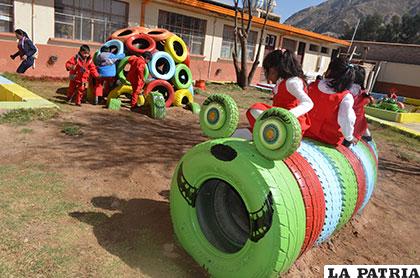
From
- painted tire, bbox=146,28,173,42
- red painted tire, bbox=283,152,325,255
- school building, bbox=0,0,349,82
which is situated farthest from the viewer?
school building, bbox=0,0,349,82

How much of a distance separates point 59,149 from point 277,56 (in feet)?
12.4

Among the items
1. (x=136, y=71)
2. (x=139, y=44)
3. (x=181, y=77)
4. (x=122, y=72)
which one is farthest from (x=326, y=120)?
(x=139, y=44)

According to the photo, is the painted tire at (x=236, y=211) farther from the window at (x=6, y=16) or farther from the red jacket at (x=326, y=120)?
the window at (x=6, y=16)

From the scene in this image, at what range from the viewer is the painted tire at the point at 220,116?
9.91 feet

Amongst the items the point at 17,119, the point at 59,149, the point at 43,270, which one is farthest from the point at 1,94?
the point at 43,270

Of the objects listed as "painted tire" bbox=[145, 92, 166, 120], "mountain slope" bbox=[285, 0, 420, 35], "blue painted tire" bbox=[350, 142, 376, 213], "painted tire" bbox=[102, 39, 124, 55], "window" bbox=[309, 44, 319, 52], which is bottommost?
"painted tire" bbox=[145, 92, 166, 120]

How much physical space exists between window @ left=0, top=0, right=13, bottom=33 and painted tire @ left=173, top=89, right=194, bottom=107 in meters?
6.90

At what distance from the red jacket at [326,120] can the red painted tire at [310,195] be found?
2.37 feet

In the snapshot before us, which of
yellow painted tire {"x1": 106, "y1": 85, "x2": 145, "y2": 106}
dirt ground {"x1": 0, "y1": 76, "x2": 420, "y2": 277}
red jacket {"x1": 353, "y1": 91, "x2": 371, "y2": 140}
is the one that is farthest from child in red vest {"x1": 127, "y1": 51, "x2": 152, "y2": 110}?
red jacket {"x1": 353, "y1": 91, "x2": 371, "y2": 140}

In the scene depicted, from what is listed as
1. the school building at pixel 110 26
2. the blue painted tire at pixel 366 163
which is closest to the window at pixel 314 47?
the school building at pixel 110 26

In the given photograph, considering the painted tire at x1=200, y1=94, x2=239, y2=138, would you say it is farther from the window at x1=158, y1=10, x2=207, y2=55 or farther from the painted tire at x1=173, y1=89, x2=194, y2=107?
the window at x1=158, y1=10, x2=207, y2=55

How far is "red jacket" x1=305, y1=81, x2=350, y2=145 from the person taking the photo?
3598mm

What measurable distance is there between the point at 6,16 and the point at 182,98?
7.14 m

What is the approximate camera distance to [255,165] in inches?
105
